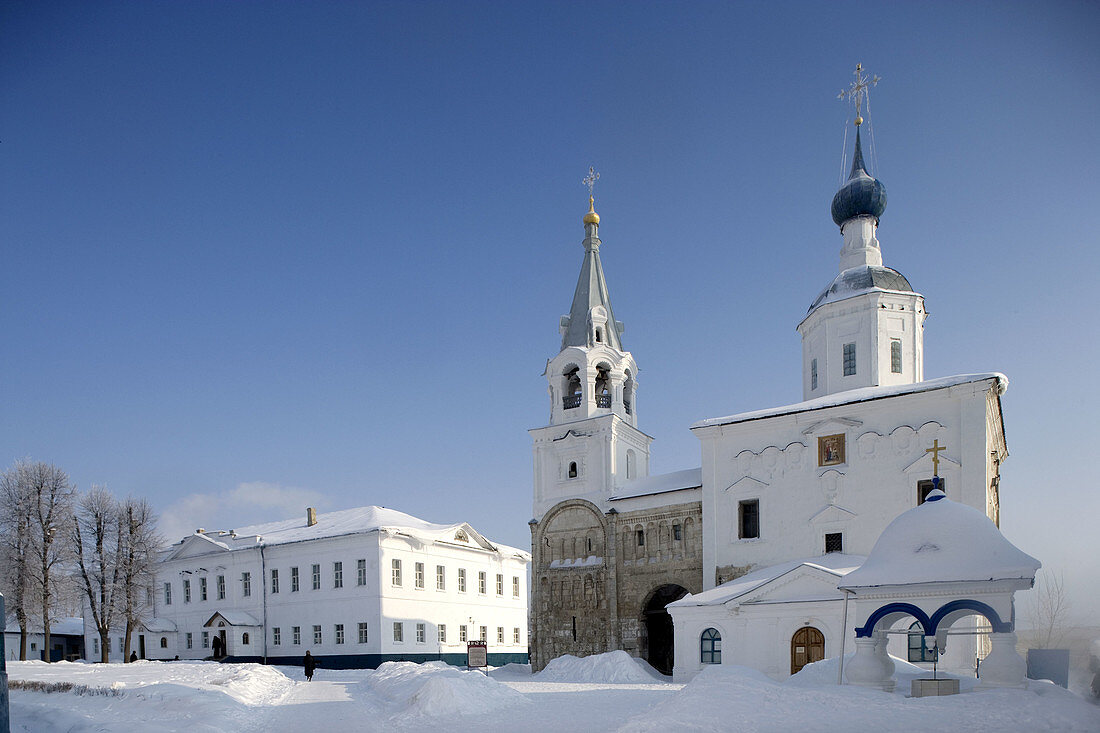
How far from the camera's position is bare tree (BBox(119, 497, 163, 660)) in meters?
32.7

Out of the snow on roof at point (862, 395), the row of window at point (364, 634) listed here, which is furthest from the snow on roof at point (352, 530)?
the snow on roof at point (862, 395)

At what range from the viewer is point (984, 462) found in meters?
21.9

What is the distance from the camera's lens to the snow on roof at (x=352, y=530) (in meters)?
34.1

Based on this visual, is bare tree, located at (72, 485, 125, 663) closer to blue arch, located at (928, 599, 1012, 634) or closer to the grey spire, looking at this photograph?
the grey spire

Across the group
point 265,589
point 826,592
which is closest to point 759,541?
point 826,592

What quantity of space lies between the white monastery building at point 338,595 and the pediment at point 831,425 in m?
17.9

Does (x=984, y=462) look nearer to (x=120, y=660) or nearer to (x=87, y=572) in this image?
(x=87, y=572)

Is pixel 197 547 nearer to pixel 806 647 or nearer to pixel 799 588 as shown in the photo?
pixel 799 588

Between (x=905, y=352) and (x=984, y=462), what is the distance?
6828 millimetres

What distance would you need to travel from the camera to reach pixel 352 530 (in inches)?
1318

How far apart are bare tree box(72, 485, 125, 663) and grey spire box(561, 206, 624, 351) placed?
70.0 feet

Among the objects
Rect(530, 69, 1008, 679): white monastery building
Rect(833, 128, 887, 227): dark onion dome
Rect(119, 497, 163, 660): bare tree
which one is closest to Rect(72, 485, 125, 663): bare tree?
Rect(119, 497, 163, 660): bare tree

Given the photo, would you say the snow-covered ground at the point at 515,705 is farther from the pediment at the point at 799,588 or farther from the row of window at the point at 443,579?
the row of window at the point at 443,579

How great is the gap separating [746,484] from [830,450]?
3093 millimetres
